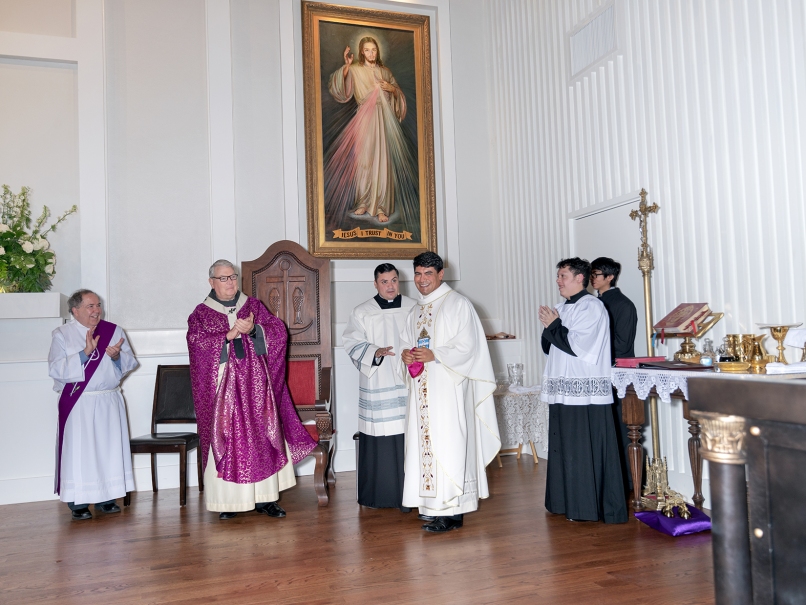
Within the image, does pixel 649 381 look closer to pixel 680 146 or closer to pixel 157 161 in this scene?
pixel 680 146

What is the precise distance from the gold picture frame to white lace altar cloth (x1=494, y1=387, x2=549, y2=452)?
195 centimetres

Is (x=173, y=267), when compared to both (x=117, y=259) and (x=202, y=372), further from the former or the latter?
(x=202, y=372)

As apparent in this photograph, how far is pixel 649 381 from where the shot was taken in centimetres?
440

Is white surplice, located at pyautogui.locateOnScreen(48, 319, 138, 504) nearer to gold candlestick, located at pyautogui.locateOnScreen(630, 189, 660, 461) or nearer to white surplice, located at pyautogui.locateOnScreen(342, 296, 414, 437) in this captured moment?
white surplice, located at pyautogui.locateOnScreen(342, 296, 414, 437)

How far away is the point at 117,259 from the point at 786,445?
20.6ft

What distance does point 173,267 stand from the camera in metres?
6.89

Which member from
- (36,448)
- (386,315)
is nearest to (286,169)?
(386,315)

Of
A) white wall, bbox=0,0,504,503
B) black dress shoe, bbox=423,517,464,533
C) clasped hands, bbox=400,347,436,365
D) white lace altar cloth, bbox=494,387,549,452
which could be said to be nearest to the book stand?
clasped hands, bbox=400,347,436,365

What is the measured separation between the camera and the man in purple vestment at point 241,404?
16.9 ft

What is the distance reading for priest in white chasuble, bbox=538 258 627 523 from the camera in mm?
4668

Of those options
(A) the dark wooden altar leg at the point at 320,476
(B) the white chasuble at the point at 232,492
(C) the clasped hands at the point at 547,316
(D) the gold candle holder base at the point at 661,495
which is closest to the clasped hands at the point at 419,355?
(C) the clasped hands at the point at 547,316

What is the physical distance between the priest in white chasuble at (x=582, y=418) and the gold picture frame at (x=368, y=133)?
3.14 metres

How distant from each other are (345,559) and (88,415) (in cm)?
268

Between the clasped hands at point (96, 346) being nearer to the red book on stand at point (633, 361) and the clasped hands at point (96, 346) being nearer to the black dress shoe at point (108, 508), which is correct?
the black dress shoe at point (108, 508)
